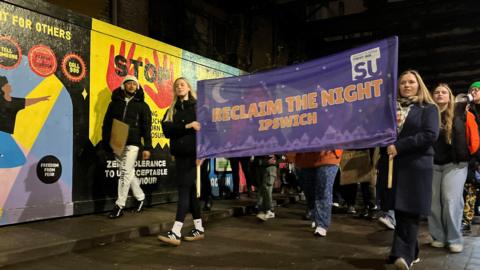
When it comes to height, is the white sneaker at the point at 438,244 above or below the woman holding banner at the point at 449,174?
below

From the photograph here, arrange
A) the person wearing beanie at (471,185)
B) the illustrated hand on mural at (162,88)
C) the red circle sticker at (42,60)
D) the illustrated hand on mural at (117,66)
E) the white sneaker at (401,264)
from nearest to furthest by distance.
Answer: the white sneaker at (401,264) < the person wearing beanie at (471,185) < the red circle sticker at (42,60) < the illustrated hand on mural at (117,66) < the illustrated hand on mural at (162,88)

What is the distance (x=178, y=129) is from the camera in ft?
17.7

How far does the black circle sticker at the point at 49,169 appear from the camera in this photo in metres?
6.16

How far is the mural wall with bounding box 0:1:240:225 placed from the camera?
5.82 metres

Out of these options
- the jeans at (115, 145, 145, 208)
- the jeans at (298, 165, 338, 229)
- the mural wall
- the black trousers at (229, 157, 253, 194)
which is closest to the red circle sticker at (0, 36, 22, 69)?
the mural wall

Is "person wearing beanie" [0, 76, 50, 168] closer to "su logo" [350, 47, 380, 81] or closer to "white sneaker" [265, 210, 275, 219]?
"white sneaker" [265, 210, 275, 219]

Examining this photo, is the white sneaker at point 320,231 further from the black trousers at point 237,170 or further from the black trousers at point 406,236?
the black trousers at point 237,170

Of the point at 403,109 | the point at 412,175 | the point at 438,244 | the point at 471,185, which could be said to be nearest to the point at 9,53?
the point at 403,109

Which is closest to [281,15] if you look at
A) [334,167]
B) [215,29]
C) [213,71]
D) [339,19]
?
[339,19]

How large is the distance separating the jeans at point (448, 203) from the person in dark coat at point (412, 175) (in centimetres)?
134

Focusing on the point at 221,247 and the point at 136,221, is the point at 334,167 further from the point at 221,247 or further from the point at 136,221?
the point at 136,221

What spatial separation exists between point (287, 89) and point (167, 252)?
2.28 m

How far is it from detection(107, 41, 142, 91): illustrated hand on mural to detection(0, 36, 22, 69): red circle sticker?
1540mm

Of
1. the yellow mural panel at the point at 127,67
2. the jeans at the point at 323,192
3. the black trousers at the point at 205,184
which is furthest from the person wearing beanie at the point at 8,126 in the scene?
the jeans at the point at 323,192
